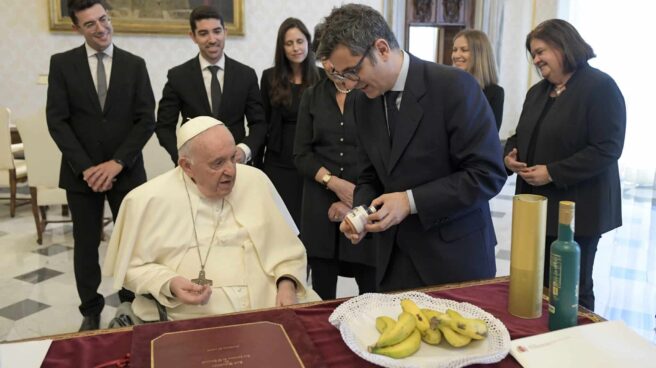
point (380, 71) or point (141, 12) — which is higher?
point (141, 12)

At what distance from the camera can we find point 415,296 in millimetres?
1776

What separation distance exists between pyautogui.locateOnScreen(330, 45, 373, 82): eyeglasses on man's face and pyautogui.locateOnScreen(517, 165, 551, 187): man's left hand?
1.37m

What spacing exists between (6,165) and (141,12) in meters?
2.58

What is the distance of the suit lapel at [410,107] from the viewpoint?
2051mm

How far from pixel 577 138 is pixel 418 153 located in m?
1.24

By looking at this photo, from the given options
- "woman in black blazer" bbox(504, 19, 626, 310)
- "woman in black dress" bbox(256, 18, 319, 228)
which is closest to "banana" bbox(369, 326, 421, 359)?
"woman in black blazer" bbox(504, 19, 626, 310)

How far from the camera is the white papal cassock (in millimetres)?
2346

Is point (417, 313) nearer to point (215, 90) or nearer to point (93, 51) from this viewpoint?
point (215, 90)

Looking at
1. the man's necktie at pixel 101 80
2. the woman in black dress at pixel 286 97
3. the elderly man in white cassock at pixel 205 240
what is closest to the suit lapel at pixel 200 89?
the woman in black dress at pixel 286 97

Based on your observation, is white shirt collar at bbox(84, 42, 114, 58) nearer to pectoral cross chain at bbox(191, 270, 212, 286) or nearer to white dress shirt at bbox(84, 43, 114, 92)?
white dress shirt at bbox(84, 43, 114, 92)

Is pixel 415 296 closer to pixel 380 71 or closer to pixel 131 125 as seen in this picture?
pixel 380 71

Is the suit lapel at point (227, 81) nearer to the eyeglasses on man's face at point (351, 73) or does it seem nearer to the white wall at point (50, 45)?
the eyeglasses on man's face at point (351, 73)

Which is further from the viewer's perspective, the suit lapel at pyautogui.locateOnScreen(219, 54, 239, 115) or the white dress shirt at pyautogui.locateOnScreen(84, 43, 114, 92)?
the suit lapel at pyautogui.locateOnScreen(219, 54, 239, 115)

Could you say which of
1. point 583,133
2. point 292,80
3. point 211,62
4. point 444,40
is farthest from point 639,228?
point 444,40
